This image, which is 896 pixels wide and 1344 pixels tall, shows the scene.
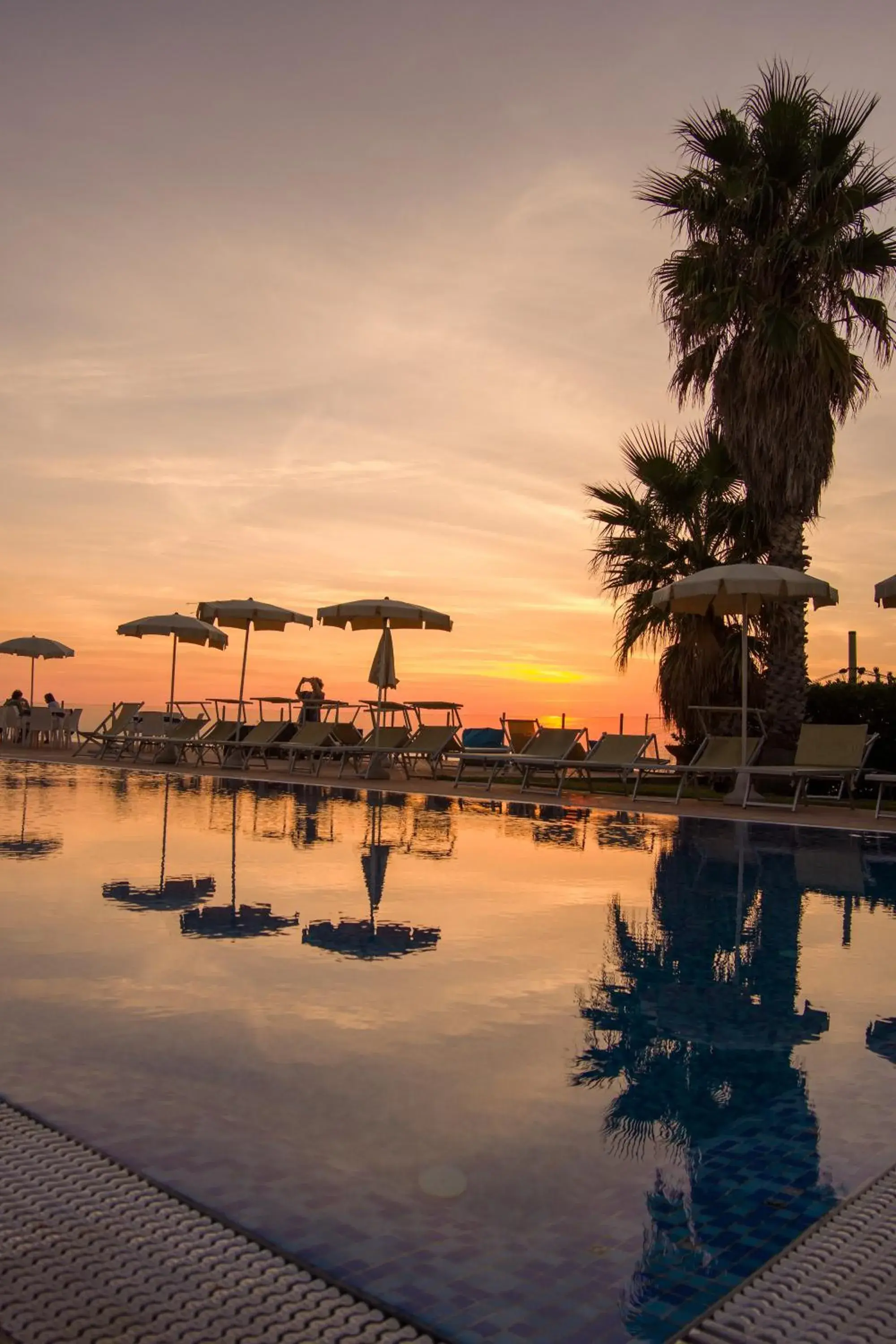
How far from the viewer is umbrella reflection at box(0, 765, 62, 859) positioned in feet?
23.5

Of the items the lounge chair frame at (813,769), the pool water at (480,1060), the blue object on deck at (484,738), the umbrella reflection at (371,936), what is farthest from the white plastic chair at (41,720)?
the umbrella reflection at (371,936)

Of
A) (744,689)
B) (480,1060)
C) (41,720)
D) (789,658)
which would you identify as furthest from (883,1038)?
(41,720)

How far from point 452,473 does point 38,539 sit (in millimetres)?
8019

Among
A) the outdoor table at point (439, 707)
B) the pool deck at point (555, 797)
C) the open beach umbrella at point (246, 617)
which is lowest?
the pool deck at point (555, 797)

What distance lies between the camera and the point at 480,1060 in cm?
319

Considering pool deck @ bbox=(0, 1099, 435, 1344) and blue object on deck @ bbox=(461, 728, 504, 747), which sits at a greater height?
blue object on deck @ bbox=(461, 728, 504, 747)

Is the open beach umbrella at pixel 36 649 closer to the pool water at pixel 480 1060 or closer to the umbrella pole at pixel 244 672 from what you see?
the umbrella pole at pixel 244 672

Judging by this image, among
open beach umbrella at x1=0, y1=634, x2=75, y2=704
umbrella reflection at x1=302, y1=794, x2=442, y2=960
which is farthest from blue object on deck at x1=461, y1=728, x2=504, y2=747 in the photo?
umbrella reflection at x1=302, y1=794, x2=442, y2=960

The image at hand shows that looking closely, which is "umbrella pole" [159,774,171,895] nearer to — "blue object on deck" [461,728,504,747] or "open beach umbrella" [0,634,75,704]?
"open beach umbrella" [0,634,75,704]

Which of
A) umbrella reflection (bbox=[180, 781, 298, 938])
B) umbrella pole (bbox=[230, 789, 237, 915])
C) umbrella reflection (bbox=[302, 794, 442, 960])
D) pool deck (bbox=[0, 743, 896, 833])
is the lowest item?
umbrella reflection (bbox=[302, 794, 442, 960])

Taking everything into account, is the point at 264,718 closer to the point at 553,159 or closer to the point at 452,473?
the point at 452,473

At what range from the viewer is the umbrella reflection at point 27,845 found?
7.15 m

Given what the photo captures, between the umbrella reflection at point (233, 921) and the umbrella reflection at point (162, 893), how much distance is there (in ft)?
0.57

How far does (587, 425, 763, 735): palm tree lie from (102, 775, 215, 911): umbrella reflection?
959cm
